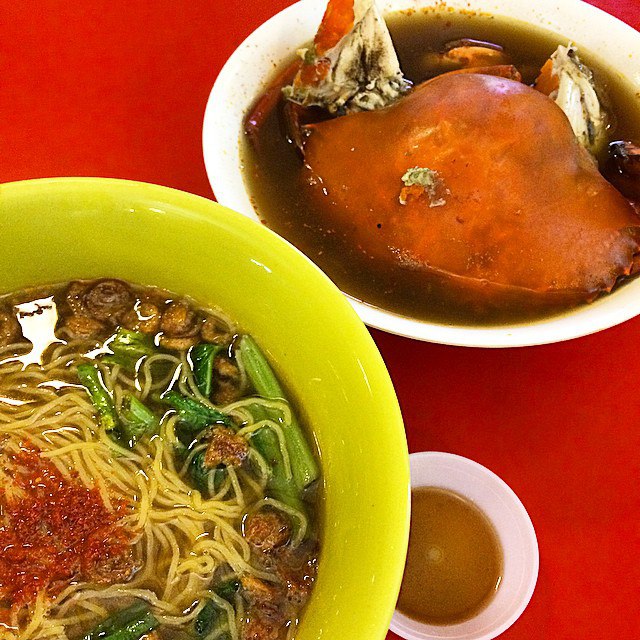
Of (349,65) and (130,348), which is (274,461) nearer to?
(130,348)

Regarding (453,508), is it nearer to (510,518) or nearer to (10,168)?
(510,518)

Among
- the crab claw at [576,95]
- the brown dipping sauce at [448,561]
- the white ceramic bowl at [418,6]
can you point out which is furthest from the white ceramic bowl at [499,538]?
the crab claw at [576,95]

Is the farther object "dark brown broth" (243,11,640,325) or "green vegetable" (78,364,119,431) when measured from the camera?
"dark brown broth" (243,11,640,325)

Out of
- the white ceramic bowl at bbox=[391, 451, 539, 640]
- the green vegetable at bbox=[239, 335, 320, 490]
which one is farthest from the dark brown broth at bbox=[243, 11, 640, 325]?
the green vegetable at bbox=[239, 335, 320, 490]

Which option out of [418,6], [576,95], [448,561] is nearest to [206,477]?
[448,561]

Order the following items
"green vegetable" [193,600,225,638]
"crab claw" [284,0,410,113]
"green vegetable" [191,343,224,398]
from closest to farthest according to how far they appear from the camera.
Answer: "green vegetable" [193,600,225,638]
"green vegetable" [191,343,224,398]
"crab claw" [284,0,410,113]

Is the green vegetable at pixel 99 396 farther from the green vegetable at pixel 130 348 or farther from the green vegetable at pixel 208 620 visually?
the green vegetable at pixel 208 620

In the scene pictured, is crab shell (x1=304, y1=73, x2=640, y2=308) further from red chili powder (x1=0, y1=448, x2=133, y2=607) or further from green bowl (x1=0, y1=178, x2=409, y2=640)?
red chili powder (x1=0, y1=448, x2=133, y2=607)
